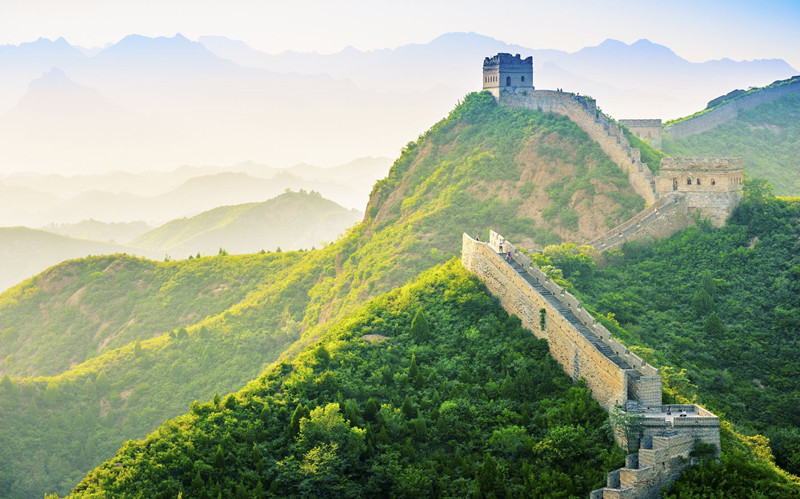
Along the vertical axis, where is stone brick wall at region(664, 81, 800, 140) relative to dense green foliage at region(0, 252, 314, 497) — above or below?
above

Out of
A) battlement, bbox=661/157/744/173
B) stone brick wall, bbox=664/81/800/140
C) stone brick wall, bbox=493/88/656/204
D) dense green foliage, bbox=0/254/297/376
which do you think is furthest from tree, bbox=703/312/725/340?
dense green foliage, bbox=0/254/297/376

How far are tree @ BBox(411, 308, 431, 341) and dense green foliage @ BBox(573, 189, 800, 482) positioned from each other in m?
9.50

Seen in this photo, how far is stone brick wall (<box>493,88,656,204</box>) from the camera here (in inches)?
2894

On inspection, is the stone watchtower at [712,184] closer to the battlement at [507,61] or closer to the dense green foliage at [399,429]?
the dense green foliage at [399,429]

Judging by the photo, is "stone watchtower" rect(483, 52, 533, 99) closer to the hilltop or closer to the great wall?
the hilltop

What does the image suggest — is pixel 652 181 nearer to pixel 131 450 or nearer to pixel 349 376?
pixel 349 376

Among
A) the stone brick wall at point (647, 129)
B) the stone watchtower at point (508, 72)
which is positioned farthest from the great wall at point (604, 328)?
the stone brick wall at point (647, 129)

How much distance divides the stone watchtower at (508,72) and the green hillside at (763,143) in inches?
555

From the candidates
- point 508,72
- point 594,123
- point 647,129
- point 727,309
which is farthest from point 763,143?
point 727,309

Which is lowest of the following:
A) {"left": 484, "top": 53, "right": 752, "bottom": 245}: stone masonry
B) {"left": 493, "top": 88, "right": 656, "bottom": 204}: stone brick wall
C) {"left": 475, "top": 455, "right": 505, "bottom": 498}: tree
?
{"left": 475, "top": 455, "right": 505, "bottom": 498}: tree

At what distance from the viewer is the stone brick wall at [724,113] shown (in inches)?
3905

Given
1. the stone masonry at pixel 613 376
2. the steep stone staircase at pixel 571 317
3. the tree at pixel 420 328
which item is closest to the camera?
the stone masonry at pixel 613 376

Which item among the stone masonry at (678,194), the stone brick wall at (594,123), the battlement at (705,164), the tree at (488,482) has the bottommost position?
the tree at (488,482)

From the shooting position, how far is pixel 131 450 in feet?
164
